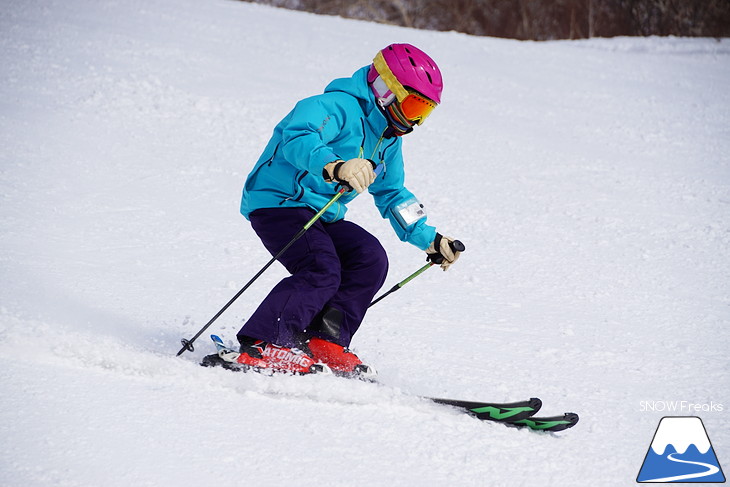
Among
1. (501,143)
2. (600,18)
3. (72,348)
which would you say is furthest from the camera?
(600,18)

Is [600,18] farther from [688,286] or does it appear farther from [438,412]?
[438,412]

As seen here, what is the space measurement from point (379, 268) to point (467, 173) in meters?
4.26

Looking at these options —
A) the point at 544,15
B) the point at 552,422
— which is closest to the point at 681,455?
the point at 552,422

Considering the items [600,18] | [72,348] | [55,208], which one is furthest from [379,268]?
[600,18]

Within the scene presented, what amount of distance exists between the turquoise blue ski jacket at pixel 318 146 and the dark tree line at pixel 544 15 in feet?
64.9

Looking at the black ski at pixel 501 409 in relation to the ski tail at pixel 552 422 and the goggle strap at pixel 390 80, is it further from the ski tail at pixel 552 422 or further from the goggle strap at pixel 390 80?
the goggle strap at pixel 390 80

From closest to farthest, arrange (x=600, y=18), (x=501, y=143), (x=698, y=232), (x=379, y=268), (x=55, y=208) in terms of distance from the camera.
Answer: (x=379, y=268), (x=55, y=208), (x=698, y=232), (x=501, y=143), (x=600, y=18)

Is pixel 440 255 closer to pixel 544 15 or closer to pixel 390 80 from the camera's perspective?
pixel 390 80

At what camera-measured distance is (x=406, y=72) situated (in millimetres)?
3129

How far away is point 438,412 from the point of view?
3014mm

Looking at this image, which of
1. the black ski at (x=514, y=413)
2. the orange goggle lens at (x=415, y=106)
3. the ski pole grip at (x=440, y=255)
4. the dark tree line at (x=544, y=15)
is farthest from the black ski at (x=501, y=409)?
the dark tree line at (x=544, y=15)

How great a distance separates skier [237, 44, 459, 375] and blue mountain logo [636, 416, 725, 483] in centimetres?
122

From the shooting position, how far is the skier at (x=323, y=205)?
10.1 ft

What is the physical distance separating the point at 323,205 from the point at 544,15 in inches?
899
